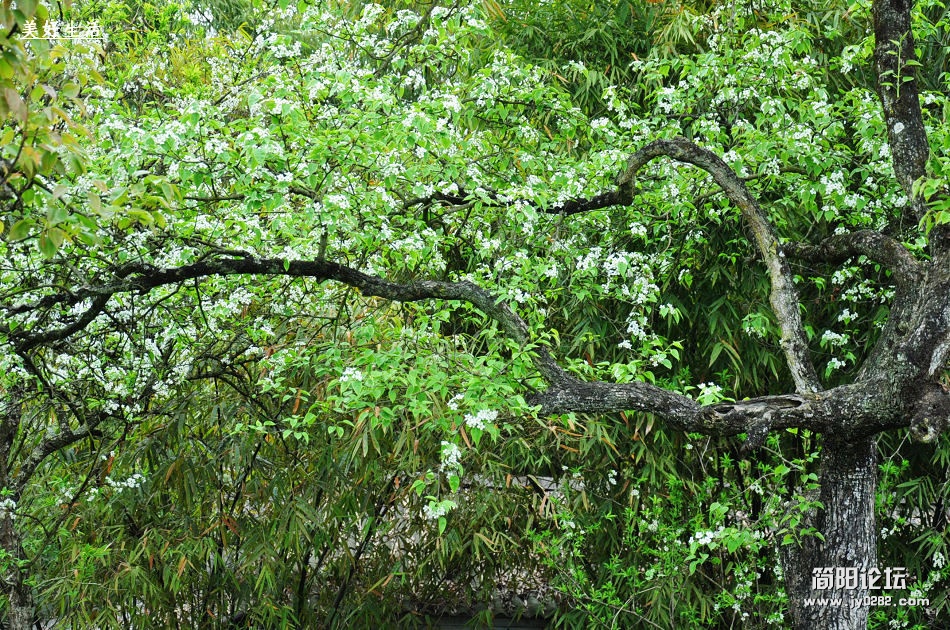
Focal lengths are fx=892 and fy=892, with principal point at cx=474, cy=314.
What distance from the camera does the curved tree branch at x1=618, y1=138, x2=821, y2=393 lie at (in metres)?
2.96

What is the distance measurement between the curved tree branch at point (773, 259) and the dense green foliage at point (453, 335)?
49 cm

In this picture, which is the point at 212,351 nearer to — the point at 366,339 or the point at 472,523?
the point at 366,339

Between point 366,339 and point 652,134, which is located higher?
point 652,134

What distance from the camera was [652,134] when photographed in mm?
4156

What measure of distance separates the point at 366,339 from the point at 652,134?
5.51 ft

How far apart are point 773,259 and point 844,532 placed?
941 mm

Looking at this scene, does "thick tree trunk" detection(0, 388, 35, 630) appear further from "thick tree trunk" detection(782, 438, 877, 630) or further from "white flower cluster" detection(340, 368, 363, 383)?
"thick tree trunk" detection(782, 438, 877, 630)

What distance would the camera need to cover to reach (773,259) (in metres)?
3.12

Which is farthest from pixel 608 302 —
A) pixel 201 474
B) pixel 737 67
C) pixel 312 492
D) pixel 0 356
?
pixel 0 356

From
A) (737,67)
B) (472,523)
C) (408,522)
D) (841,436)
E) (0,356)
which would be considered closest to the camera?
(841,436)

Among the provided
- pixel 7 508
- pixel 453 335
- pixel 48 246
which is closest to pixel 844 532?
pixel 453 335

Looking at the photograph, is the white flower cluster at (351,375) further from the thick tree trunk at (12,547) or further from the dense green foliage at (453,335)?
the thick tree trunk at (12,547)

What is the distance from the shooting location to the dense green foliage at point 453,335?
3389 mm

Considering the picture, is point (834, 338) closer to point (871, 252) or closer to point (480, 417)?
point (871, 252)
